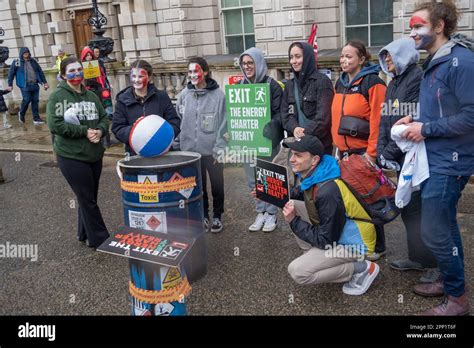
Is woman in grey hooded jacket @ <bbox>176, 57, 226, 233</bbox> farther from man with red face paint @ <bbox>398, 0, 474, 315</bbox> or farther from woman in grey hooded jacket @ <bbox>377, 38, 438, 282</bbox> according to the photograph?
man with red face paint @ <bbox>398, 0, 474, 315</bbox>

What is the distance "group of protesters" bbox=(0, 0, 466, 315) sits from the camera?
11.0ft

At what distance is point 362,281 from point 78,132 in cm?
301

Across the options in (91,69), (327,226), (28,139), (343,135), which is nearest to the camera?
(327,226)

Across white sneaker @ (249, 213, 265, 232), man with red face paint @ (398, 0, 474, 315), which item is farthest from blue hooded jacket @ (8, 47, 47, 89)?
man with red face paint @ (398, 0, 474, 315)

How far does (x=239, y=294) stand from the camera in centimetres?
423

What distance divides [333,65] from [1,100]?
375 inches

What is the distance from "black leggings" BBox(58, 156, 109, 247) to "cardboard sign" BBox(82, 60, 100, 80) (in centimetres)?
481

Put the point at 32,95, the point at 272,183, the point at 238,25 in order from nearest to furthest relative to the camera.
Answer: the point at 272,183, the point at 32,95, the point at 238,25

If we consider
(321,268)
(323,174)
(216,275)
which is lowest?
(216,275)

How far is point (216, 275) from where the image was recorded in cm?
461

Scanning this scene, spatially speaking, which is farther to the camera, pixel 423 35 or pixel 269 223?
pixel 269 223

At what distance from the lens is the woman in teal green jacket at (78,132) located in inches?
194

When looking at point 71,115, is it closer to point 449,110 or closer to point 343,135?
point 343,135

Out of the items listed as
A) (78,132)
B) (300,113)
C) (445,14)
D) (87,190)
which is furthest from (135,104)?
(445,14)
